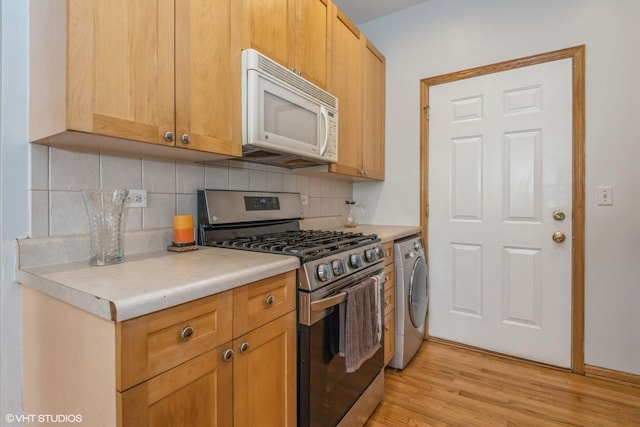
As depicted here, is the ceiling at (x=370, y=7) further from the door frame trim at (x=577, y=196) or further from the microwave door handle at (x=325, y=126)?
the microwave door handle at (x=325, y=126)

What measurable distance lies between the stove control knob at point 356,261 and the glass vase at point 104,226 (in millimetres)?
908

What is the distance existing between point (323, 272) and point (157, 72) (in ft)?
3.05

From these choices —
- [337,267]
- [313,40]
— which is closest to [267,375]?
[337,267]

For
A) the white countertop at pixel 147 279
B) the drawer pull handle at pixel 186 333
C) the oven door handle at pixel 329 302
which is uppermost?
the white countertop at pixel 147 279

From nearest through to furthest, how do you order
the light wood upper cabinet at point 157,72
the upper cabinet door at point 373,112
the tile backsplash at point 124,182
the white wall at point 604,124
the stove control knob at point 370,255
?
1. the light wood upper cabinet at point 157,72
2. the tile backsplash at point 124,182
3. the stove control knob at point 370,255
4. the white wall at point 604,124
5. the upper cabinet door at point 373,112

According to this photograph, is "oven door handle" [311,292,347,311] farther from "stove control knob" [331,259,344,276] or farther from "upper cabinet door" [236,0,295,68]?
"upper cabinet door" [236,0,295,68]

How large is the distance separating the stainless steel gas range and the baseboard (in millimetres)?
1371

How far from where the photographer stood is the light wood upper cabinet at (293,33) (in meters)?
1.43

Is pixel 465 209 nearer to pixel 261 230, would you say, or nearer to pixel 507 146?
pixel 507 146

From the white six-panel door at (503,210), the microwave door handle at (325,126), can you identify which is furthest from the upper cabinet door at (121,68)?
the white six-panel door at (503,210)

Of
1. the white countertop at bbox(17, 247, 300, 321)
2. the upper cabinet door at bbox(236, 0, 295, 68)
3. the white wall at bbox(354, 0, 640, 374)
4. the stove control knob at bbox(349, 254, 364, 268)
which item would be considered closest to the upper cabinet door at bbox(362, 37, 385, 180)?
the white wall at bbox(354, 0, 640, 374)

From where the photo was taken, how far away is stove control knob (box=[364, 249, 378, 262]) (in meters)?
1.60

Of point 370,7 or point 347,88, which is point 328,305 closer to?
point 347,88

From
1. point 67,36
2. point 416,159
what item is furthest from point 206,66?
point 416,159
